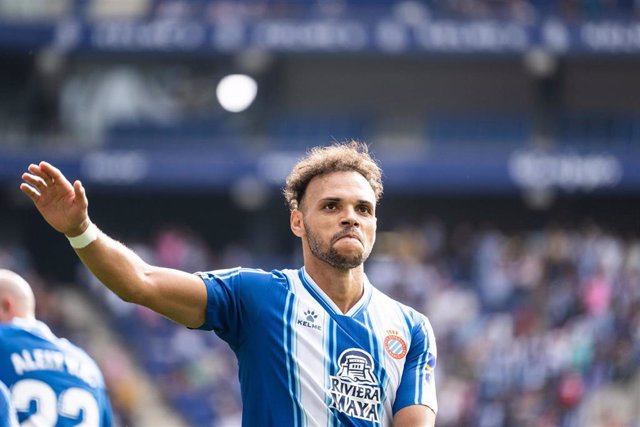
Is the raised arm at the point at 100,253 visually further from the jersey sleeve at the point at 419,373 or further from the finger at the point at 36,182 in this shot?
the jersey sleeve at the point at 419,373

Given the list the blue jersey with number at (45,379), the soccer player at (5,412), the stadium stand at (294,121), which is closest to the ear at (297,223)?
the soccer player at (5,412)

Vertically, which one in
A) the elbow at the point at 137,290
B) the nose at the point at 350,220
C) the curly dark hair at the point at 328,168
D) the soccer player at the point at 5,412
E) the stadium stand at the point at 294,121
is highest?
the stadium stand at the point at 294,121

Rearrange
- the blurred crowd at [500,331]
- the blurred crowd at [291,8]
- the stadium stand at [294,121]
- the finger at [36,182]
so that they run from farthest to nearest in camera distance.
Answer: the blurred crowd at [291,8]
the stadium stand at [294,121]
the blurred crowd at [500,331]
the finger at [36,182]

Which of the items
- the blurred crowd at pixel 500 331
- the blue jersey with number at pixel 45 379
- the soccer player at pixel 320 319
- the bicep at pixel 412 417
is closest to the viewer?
the soccer player at pixel 320 319

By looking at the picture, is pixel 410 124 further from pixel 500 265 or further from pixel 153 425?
pixel 153 425

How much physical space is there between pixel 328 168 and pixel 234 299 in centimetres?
63

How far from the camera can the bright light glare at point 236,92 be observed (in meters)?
23.9

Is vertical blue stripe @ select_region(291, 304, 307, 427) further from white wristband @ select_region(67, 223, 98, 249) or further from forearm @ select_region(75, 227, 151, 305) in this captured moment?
white wristband @ select_region(67, 223, 98, 249)

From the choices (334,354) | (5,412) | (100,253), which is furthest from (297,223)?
(5,412)

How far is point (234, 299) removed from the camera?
4.23 metres

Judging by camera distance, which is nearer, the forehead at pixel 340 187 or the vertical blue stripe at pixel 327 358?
the vertical blue stripe at pixel 327 358

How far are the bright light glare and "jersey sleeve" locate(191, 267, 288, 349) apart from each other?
19.7 meters

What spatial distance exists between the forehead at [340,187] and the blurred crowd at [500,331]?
37.4 feet

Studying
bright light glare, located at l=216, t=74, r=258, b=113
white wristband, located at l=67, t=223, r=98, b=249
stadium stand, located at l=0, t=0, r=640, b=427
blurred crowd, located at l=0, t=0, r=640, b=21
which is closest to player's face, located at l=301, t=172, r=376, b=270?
white wristband, located at l=67, t=223, r=98, b=249
